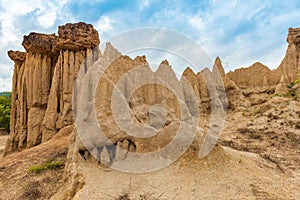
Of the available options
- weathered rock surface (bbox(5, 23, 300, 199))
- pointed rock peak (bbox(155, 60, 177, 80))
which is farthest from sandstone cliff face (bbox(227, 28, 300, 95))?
pointed rock peak (bbox(155, 60, 177, 80))

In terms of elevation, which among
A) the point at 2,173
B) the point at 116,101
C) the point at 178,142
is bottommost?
the point at 2,173

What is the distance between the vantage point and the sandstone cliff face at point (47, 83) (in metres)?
14.5

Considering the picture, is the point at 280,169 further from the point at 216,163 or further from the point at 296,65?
the point at 296,65

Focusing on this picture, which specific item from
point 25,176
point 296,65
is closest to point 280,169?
point 25,176

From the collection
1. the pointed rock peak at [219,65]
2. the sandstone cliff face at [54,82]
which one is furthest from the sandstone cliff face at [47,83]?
the pointed rock peak at [219,65]

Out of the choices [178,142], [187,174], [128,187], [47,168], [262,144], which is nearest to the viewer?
[128,187]

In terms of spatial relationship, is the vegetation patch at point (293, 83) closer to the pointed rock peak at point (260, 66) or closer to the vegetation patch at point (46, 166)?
the pointed rock peak at point (260, 66)

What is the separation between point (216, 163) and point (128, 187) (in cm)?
314

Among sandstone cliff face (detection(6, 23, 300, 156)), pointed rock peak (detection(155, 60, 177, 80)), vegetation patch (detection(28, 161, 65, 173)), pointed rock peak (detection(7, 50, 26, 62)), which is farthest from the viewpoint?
pointed rock peak (detection(7, 50, 26, 62))

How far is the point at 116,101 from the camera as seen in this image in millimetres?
9469

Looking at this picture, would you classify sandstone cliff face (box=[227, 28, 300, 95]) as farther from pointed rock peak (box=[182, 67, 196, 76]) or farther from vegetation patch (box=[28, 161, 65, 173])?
vegetation patch (box=[28, 161, 65, 173])

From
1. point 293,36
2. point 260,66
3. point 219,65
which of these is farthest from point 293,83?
point 219,65

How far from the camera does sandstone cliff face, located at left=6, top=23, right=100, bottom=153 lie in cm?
1451

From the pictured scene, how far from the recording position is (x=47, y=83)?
16203mm
